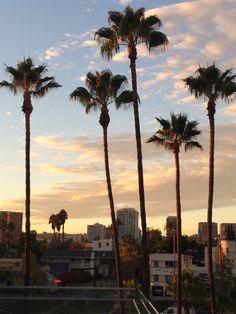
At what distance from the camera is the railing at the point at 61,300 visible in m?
14.7

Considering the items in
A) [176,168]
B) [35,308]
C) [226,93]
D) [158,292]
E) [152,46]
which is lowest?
[158,292]

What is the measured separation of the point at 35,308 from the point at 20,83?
22.6 meters

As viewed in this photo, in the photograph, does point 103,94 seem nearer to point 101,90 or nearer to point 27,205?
point 101,90

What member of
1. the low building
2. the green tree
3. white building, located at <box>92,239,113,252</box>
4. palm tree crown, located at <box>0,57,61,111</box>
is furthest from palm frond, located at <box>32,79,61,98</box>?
white building, located at <box>92,239,113,252</box>

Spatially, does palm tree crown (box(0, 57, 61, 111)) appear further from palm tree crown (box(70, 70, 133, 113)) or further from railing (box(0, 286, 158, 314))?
railing (box(0, 286, 158, 314))

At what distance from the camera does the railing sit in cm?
1470

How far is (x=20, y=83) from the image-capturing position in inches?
1387

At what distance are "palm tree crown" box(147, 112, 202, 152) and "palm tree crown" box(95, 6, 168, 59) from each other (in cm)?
817

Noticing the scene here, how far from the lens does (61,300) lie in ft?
49.4

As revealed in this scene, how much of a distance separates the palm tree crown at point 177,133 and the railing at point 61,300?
24.5 meters

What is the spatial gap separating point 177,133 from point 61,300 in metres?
24.9

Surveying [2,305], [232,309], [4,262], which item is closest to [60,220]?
[4,262]

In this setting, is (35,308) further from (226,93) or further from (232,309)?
(232,309)

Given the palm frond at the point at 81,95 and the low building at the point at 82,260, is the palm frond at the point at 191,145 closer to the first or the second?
the palm frond at the point at 81,95
